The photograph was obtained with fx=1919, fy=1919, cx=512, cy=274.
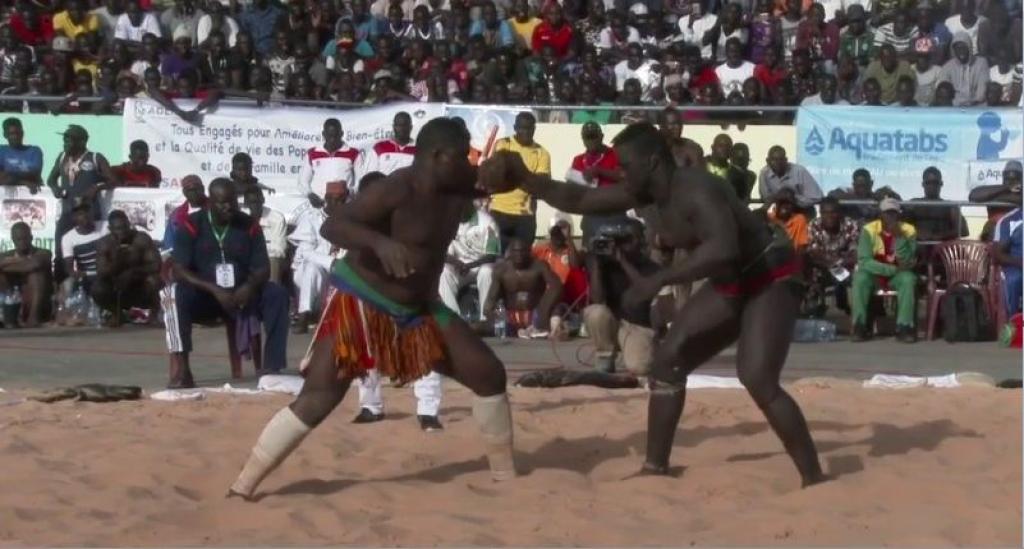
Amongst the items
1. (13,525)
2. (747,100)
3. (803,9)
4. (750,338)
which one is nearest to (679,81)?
(747,100)

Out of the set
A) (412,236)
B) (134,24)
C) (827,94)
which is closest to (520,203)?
(827,94)

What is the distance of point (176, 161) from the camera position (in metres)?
17.8

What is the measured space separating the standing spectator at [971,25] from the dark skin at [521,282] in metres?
5.42

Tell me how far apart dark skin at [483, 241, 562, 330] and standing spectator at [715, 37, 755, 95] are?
11.6ft

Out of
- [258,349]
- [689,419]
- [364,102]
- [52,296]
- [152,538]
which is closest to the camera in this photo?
[152,538]

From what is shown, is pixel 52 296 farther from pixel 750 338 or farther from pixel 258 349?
pixel 750 338

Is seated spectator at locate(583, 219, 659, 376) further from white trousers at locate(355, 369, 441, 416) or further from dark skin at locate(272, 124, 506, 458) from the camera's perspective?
dark skin at locate(272, 124, 506, 458)

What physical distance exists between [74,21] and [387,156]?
5.58 meters

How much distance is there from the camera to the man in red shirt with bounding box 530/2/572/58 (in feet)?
64.3

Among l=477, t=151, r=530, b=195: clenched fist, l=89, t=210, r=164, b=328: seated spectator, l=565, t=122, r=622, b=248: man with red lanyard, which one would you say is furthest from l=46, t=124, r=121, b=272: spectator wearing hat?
l=477, t=151, r=530, b=195: clenched fist

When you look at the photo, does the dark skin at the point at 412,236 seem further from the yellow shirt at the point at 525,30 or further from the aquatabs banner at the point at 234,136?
the yellow shirt at the point at 525,30

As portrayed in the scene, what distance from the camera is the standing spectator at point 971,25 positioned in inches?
740

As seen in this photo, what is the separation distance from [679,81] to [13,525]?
11.5 meters

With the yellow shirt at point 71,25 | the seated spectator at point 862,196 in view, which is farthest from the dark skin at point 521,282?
the yellow shirt at point 71,25
